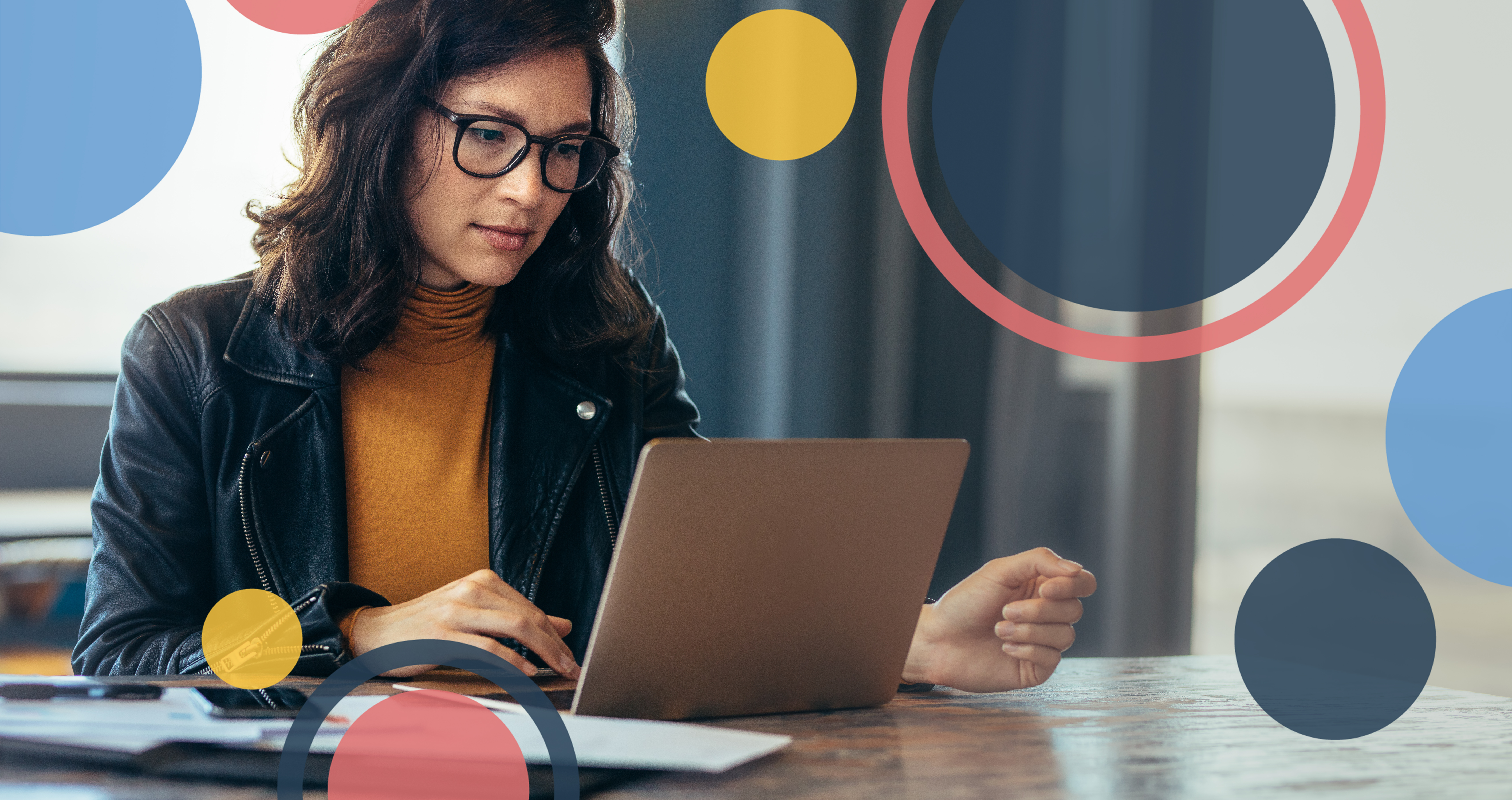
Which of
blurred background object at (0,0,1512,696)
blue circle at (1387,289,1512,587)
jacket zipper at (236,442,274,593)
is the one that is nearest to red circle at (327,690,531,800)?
jacket zipper at (236,442,274,593)

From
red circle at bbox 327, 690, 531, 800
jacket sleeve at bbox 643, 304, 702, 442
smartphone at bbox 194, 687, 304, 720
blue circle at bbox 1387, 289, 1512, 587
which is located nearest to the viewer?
red circle at bbox 327, 690, 531, 800

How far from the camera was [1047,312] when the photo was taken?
2.58 m

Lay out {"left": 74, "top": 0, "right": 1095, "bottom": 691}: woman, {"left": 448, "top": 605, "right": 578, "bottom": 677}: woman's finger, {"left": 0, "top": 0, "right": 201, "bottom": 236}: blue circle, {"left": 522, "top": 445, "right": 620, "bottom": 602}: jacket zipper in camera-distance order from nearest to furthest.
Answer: {"left": 448, "top": 605, "right": 578, "bottom": 677}: woman's finger, {"left": 74, "top": 0, "right": 1095, "bottom": 691}: woman, {"left": 522, "top": 445, "right": 620, "bottom": 602}: jacket zipper, {"left": 0, "top": 0, "right": 201, "bottom": 236}: blue circle

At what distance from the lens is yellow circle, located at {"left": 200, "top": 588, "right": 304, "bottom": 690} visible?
90 centimetres

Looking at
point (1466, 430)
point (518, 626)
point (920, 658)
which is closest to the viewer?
point (518, 626)

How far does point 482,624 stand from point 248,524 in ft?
1.70

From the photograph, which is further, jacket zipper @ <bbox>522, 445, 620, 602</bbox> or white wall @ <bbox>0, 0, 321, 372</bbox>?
white wall @ <bbox>0, 0, 321, 372</bbox>

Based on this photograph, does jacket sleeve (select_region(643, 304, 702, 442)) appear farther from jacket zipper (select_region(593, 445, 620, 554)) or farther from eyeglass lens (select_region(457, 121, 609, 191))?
eyeglass lens (select_region(457, 121, 609, 191))

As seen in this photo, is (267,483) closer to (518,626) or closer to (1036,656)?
(518,626)

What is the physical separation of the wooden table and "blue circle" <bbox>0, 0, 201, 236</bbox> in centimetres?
225

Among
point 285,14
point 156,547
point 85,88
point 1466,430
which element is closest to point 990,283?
point 1466,430

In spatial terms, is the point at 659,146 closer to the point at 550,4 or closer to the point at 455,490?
the point at 550,4

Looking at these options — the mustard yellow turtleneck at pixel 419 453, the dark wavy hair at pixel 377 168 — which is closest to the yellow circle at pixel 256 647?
the mustard yellow turtleneck at pixel 419 453

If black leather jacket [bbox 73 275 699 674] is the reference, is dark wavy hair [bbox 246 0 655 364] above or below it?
above
